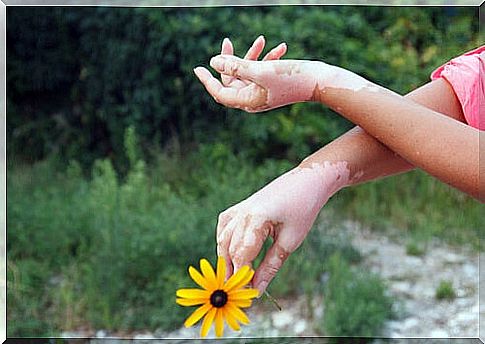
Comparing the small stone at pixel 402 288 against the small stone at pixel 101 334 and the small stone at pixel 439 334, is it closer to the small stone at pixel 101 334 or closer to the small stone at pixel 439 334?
the small stone at pixel 439 334

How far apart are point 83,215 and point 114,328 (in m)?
0.30

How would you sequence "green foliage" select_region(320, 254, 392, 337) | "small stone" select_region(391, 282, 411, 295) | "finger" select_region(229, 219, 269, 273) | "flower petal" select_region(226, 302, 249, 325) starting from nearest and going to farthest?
1. "finger" select_region(229, 219, 269, 273)
2. "flower petal" select_region(226, 302, 249, 325)
3. "green foliage" select_region(320, 254, 392, 337)
4. "small stone" select_region(391, 282, 411, 295)

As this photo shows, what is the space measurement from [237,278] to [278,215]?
0.28 feet

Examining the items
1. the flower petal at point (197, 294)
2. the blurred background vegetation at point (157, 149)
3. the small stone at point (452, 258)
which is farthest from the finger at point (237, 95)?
the small stone at point (452, 258)

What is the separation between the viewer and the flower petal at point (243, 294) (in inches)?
35.3

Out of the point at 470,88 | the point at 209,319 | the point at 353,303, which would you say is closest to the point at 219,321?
the point at 209,319

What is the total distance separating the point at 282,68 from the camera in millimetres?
839

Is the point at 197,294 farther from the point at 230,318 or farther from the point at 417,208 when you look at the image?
the point at 417,208

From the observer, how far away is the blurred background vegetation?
2.06 m

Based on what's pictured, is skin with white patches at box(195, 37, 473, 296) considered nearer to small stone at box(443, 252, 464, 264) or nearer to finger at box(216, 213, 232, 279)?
finger at box(216, 213, 232, 279)

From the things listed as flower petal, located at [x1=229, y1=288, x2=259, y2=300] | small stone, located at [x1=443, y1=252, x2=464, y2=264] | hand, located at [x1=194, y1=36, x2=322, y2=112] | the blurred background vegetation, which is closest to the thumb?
hand, located at [x1=194, y1=36, x2=322, y2=112]

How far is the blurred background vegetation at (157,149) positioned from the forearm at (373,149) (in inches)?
46.1

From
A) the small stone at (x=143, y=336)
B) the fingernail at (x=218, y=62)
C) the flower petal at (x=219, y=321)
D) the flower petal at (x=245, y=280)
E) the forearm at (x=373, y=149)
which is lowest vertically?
the small stone at (x=143, y=336)

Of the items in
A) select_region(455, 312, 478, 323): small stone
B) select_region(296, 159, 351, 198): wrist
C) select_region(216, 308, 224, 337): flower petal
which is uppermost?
select_region(296, 159, 351, 198): wrist
